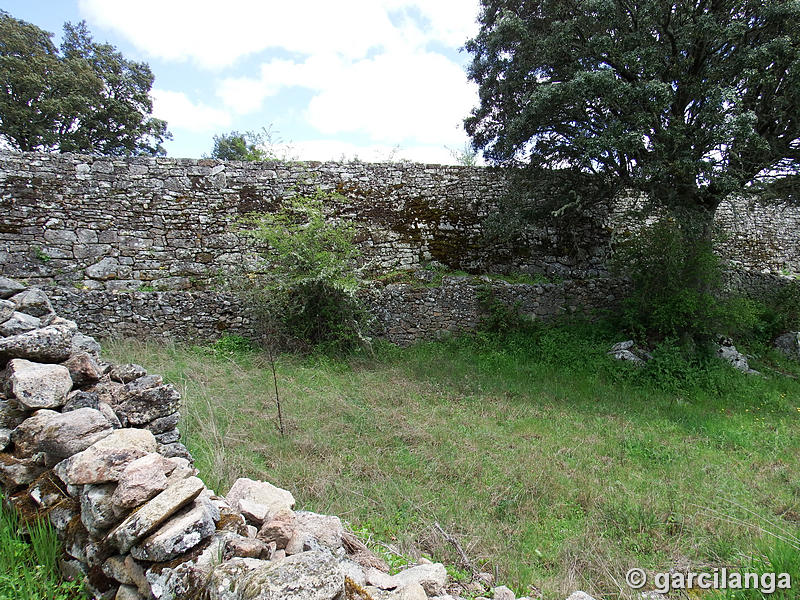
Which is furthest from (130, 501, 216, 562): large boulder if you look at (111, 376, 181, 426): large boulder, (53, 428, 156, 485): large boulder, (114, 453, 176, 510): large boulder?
(111, 376, 181, 426): large boulder

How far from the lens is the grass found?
84.0 inches

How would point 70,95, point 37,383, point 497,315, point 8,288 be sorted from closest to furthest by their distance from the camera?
point 37,383 → point 8,288 → point 497,315 → point 70,95

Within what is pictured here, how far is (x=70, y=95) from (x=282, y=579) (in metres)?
21.9

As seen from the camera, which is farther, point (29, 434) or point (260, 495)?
point (260, 495)

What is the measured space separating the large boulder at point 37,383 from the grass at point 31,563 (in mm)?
706

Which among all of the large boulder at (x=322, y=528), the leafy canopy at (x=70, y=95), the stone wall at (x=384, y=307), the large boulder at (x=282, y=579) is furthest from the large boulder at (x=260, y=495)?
the leafy canopy at (x=70, y=95)

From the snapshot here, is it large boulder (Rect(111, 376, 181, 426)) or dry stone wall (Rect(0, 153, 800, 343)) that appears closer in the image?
large boulder (Rect(111, 376, 181, 426))

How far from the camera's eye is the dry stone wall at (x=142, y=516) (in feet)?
5.86

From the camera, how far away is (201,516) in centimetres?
203

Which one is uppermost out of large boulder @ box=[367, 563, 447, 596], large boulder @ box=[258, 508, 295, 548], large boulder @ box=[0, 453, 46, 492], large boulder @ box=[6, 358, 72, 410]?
large boulder @ box=[6, 358, 72, 410]

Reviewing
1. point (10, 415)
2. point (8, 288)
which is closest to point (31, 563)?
point (10, 415)

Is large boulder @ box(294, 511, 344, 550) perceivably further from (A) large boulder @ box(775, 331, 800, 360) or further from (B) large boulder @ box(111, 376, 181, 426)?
(A) large boulder @ box(775, 331, 800, 360)

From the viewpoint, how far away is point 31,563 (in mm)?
2379

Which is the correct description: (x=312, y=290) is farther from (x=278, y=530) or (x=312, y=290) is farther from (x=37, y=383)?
(x=278, y=530)
